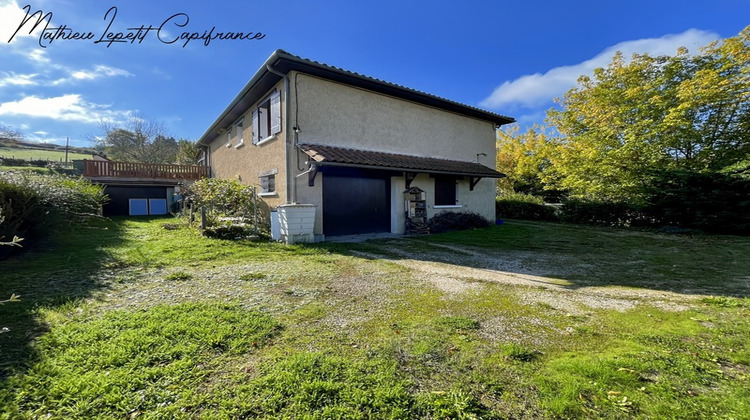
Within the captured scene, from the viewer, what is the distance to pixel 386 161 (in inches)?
370

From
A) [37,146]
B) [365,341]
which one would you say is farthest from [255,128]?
[37,146]

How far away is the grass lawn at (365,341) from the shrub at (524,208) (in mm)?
11388

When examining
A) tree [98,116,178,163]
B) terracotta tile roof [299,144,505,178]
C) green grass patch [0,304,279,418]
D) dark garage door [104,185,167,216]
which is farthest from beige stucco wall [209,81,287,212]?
tree [98,116,178,163]

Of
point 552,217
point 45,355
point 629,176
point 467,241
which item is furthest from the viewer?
point 552,217

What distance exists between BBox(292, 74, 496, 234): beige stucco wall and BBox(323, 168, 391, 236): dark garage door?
291 millimetres

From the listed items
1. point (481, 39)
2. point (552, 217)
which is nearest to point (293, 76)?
point (481, 39)

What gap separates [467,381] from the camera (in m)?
2.08

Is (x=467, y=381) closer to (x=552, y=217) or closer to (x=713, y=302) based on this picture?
(x=713, y=302)

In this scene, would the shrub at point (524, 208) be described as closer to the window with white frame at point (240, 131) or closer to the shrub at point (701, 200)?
the shrub at point (701, 200)

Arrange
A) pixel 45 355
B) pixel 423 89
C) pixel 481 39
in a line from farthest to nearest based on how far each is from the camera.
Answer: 1. pixel 481 39
2. pixel 423 89
3. pixel 45 355

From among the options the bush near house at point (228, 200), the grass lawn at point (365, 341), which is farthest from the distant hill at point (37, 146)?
the grass lawn at point (365, 341)

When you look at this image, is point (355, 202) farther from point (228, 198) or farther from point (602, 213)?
point (602, 213)

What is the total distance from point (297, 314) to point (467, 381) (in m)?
1.95

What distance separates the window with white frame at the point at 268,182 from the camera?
9.58 metres
